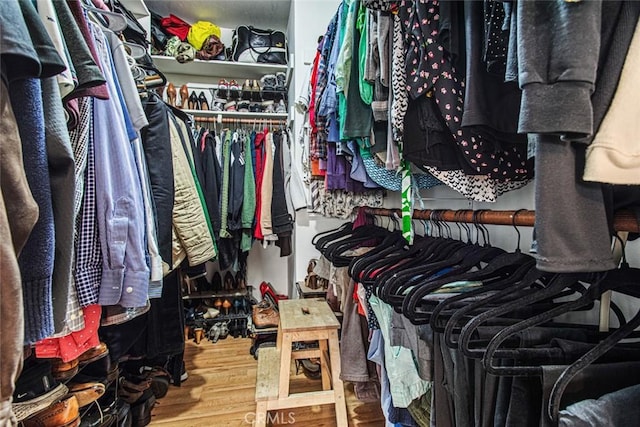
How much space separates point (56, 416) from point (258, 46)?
2546mm

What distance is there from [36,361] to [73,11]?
0.89 meters

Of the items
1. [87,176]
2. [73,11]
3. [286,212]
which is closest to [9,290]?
[87,176]

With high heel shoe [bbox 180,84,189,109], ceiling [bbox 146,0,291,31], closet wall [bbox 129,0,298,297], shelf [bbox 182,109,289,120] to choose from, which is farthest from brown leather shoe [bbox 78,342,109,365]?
ceiling [bbox 146,0,291,31]

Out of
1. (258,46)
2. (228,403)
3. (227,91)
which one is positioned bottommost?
(228,403)

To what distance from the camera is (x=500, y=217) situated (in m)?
0.71

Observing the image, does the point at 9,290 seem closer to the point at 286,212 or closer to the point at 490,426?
the point at 490,426

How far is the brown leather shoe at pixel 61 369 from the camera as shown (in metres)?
0.91

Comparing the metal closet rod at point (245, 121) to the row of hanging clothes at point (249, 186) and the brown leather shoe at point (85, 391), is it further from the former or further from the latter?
the brown leather shoe at point (85, 391)

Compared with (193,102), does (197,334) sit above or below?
below

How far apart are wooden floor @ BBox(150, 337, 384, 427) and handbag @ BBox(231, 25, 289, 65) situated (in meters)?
2.27

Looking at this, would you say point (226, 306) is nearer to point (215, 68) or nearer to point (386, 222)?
point (386, 222)

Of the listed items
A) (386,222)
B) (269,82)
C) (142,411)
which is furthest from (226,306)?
(269,82)

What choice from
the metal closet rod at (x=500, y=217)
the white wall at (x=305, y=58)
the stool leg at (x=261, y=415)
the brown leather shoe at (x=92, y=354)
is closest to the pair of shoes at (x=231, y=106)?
the white wall at (x=305, y=58)

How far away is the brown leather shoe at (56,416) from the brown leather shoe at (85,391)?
72 millimetres
